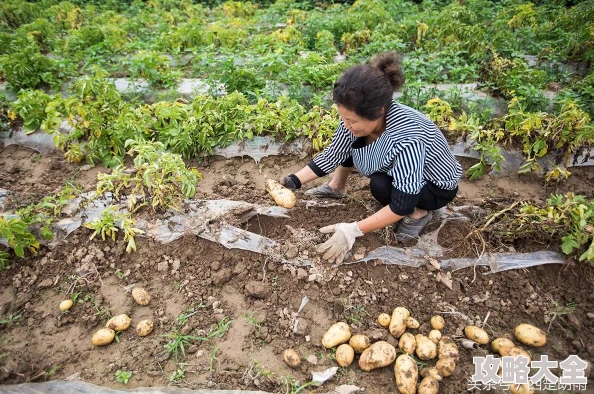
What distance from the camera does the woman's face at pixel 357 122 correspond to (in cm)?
208

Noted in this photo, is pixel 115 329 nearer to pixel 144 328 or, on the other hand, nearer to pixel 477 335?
pixel 144 328

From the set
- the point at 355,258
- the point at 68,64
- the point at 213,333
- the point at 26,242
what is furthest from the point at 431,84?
the point at 68,64

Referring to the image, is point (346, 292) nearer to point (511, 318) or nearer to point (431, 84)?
point (511, 318)

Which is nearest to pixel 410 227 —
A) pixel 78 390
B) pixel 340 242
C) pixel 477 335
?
pixel 340 242

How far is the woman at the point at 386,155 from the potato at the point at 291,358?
681 mm

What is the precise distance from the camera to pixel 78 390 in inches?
75.3

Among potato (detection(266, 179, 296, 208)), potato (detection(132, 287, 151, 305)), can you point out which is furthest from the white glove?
potato (detection(132, 287, 151, 305))

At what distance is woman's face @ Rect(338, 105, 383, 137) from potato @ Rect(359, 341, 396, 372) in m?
1.23

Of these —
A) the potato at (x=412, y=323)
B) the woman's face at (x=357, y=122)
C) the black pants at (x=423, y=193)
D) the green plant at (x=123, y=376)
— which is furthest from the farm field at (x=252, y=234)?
the woman's face at (x=357, y=122)

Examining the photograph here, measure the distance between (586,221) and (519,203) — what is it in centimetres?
46

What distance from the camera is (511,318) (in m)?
2.33

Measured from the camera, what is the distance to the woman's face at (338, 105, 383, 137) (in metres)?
2.08

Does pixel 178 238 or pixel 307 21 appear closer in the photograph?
pixel 178 238

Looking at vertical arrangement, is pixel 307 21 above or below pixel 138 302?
above
